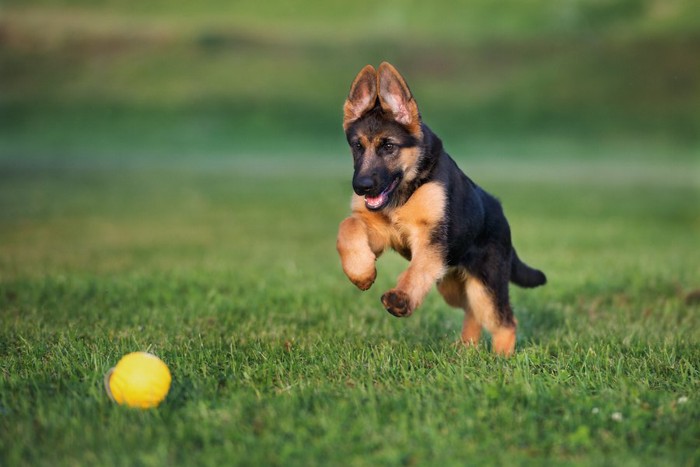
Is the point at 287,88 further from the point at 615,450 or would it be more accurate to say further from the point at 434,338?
the point at 615,450

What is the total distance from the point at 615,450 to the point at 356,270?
2.13m

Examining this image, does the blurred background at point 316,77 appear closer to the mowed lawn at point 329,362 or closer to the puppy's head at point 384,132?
the mowed lawn at point 329,362

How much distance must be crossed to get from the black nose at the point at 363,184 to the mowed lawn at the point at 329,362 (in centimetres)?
106

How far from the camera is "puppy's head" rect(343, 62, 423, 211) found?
18.3 feet

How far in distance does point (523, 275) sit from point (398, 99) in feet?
6.04

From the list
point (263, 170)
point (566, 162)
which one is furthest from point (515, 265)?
point (566, 162)

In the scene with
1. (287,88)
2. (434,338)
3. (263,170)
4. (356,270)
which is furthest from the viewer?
(287,88)

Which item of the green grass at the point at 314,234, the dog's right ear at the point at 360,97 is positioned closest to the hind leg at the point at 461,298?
the green grass at the point at 314,234

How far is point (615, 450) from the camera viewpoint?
4.02 m

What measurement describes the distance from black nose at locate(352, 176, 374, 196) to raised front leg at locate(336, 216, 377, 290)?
0.34m

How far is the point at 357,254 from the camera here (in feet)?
18.5

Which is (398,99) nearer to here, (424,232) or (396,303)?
(424,232)

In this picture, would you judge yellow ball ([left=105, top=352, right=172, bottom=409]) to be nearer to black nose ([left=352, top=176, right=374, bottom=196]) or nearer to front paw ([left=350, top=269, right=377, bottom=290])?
front paw ([left=350, top=269, right=377, bottom=290])

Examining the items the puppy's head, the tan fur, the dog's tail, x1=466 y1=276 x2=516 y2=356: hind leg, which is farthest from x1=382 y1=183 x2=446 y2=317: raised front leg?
the dog's tail
